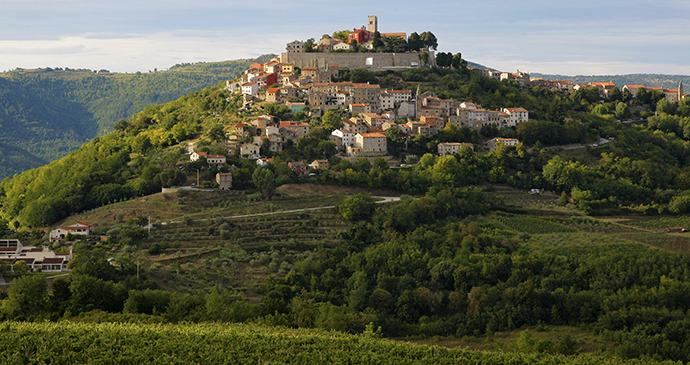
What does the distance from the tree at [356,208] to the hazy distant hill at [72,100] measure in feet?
193

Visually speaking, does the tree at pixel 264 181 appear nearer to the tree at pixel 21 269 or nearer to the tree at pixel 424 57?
the tree at pixel 21 269

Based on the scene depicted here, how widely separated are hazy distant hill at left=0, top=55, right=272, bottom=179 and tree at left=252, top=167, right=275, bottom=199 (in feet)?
177

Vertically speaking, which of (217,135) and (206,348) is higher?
(217,135)

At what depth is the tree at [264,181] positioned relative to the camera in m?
43.3

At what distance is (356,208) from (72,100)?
3997 inches

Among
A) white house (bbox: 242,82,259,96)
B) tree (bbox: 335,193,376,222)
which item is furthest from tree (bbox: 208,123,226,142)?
tree (bbox: 335,193,376,222)

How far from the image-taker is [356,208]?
1647 inches

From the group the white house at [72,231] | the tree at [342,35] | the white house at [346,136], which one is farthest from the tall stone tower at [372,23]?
the white house at [72,231]

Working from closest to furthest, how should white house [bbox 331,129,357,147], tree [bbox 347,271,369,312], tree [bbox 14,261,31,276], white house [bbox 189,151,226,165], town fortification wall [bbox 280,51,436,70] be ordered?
tree [bbox 14,261,31,276], tree [bbox 347,271,369,312], white house [bbox 189,151,226,165], white house [bbox 331,129,357,147], town fortification wall [bbox 280,51,436,70]

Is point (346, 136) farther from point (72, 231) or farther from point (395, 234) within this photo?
point (72, 231)

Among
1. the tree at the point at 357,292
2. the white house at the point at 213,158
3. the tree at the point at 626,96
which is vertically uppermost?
the tree at the point at 626,96

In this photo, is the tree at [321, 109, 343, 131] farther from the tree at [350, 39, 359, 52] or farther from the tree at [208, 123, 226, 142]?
the tree at [350, 39, 359, 52]

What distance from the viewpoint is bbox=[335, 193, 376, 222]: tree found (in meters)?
41.8

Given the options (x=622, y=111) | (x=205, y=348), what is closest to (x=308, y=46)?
(x=622, y=111)
